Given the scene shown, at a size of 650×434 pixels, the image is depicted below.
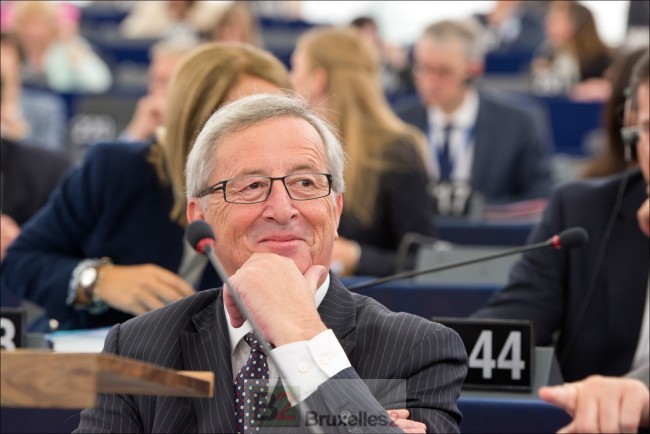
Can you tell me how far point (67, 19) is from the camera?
1046cm

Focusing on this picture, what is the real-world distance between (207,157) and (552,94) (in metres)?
7.56

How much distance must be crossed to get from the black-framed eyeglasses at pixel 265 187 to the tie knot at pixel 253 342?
0.23 metres

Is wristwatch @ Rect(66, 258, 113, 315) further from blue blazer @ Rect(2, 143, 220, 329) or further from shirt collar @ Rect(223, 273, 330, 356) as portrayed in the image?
shirt collar @ Rect(223, 273, 330, 356)

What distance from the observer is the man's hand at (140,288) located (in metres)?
3.26

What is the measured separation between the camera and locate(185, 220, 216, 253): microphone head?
1938 mm

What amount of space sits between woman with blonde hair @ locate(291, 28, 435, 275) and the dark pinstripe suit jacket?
250 centimetres

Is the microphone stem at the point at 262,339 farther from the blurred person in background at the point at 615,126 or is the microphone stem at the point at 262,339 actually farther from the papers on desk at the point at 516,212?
the papers on desk at the point at 516,212

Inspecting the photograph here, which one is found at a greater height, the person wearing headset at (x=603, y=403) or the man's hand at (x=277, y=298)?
the man's hand at (x=277, y=298)

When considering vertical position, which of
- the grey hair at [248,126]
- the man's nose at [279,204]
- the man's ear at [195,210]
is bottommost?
the man's ear at [195,210]

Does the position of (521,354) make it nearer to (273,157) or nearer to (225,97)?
(273,157)

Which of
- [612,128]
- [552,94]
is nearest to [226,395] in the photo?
[612,128]

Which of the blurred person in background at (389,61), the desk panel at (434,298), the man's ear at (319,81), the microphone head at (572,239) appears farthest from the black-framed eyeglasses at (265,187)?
the blurred person in background at (389,61)

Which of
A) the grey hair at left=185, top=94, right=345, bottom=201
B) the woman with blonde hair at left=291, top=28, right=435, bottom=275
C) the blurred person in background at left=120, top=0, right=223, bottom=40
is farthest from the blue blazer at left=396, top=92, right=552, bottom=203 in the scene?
the grey hair at left=185, top=94, right=345, bottom=201

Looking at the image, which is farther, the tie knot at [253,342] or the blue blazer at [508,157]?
the blue blazer at [508,157]
